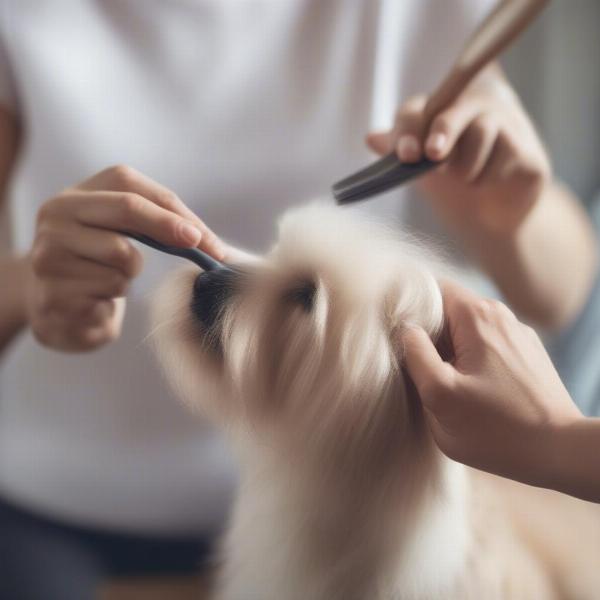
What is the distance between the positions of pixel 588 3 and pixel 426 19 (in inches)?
13.7

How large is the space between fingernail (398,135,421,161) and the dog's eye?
0.11m

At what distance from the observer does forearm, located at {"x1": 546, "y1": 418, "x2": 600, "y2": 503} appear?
0.32 m

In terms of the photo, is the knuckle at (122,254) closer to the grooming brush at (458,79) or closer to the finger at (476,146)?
the grooming brush at (458,79)

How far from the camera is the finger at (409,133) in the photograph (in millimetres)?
465

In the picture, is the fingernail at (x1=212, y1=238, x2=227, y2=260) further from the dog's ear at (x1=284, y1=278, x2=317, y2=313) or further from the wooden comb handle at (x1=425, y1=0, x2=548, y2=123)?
the wooden comb handle at (x1=425, y1=0, x2=548, y2=123)

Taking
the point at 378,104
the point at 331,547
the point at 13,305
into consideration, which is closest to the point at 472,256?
the point at 378,104

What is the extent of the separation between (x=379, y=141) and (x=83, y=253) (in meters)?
0.24

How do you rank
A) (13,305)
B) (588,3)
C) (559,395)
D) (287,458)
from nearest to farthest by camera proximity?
(559,395) < (287,458) < (13,305) < (588,3)

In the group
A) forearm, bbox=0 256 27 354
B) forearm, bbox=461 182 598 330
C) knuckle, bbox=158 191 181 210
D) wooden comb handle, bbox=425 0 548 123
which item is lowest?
forearm, bbox=461 182 598 330

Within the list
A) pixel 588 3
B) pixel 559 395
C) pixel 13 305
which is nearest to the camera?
pixel 559 395

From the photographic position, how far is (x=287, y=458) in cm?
46

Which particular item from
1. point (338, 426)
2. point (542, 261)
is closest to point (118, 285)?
point (338, 426)

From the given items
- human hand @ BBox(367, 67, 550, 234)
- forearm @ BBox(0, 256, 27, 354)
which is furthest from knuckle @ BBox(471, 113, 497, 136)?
forearm @ BBox(0, 256, 27, 354)

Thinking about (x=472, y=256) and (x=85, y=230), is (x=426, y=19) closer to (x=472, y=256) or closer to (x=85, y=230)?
(x=472, y=256)
